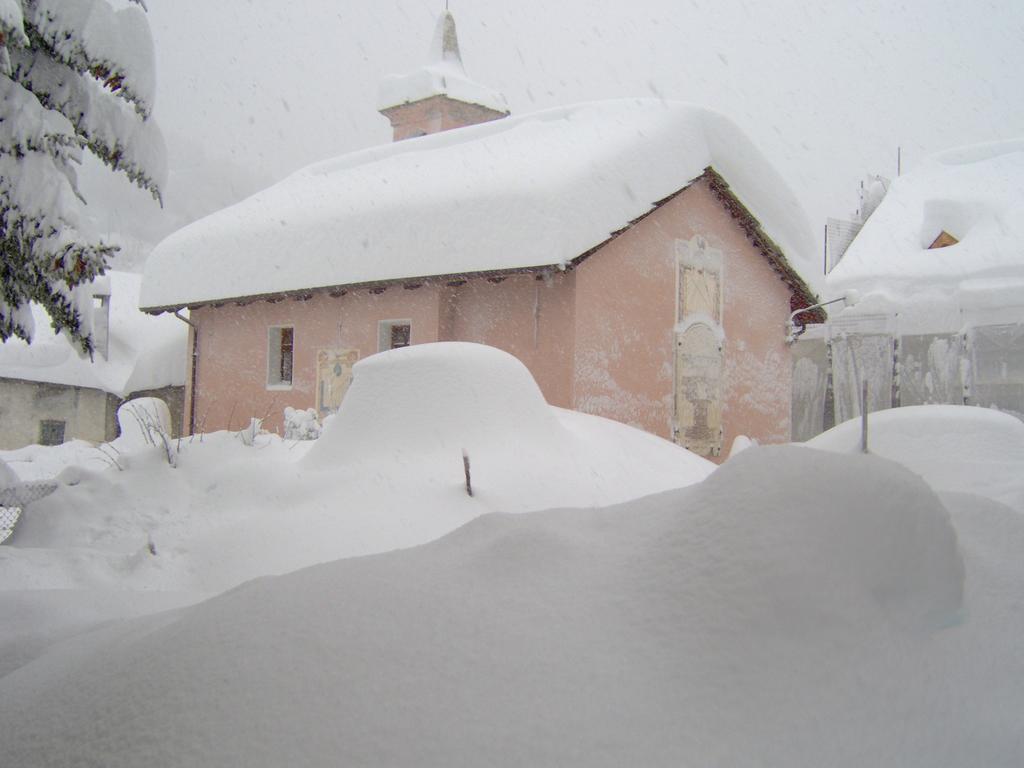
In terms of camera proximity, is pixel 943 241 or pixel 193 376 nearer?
pixel 193 376

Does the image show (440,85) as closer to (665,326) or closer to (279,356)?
(279,356)

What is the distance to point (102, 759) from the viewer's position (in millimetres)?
1635

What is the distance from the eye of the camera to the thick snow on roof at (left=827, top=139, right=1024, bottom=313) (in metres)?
20.5

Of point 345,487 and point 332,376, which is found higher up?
point 332,376

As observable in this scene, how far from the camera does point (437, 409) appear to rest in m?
6.34

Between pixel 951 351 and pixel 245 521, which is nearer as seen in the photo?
pixel 245 521

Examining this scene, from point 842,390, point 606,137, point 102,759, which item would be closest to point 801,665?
point 102,759

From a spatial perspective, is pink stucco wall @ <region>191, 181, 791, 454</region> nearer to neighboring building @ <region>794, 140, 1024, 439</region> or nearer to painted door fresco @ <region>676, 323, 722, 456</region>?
painted door fresco @ <region>676, 323, 722, 456</region>

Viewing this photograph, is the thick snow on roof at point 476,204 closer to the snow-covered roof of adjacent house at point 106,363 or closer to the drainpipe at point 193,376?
the drainpipe at point 193,376

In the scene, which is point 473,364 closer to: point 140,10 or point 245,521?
point 245,521

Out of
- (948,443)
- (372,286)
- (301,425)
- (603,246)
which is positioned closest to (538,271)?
(603,246)

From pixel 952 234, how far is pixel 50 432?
84.7ft

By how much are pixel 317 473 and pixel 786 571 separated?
4.72 meters

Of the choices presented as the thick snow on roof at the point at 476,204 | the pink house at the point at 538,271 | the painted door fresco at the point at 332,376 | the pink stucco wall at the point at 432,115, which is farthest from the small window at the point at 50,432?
the pink stucco wall at the point at 432,115
